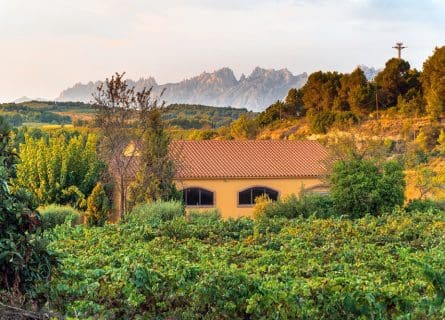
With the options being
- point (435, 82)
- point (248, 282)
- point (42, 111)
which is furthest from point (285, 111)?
point (248, 282)

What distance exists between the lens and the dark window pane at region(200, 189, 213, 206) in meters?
31.5

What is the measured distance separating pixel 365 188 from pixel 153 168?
29.2ft

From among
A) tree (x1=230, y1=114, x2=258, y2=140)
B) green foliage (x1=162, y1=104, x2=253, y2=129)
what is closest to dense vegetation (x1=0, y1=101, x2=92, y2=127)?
green foliage (x1=162, y1=104, x2=253, y2=129)

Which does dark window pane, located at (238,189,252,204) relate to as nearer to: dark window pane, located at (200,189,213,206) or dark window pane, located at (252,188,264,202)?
dark window pane, located at (252,188,264,202)

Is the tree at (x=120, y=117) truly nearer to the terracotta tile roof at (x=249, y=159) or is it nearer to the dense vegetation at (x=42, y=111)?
the terracotta tile roof at (x=249, y=159)

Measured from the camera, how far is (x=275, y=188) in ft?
107

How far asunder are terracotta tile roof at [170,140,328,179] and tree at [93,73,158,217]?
17.7 feet

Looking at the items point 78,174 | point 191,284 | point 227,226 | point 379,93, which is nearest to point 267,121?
point 379,93

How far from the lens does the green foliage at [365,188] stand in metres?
19.7

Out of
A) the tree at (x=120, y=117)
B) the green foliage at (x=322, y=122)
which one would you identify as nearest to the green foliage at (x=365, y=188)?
the tree at (x=120, y=117)

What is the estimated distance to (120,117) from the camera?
82.3 feet

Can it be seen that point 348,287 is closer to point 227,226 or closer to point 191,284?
point 191,284

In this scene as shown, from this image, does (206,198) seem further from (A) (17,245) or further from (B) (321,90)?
(B) (321,90)

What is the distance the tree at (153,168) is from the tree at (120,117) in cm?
33
